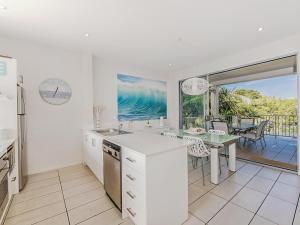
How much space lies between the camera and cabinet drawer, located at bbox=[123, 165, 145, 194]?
1362 millimetres

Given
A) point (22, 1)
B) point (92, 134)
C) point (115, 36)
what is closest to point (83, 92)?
point (92, 134)

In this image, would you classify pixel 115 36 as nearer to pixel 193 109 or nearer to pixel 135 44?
pixel 135 44

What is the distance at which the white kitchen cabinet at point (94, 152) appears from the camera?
234cm

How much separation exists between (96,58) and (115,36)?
49.0 inches

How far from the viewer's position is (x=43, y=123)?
9.61ft

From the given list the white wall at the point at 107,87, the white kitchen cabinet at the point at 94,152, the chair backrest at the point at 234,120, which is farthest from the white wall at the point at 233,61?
Result: the white kitchen cabinet at the point at 94,152

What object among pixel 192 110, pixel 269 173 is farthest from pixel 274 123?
pixel 269 173

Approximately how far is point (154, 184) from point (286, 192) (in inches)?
86.4

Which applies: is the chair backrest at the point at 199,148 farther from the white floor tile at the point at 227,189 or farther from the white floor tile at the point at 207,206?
the white floor tile at the point at 207,206

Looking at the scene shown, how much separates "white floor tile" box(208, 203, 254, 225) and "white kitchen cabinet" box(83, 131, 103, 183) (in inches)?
67.2

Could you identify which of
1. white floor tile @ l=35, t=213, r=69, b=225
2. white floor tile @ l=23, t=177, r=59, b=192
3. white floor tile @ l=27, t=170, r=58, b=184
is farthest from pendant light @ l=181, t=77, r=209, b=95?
white floor tile @ l=27, t=170, r=58, b=184

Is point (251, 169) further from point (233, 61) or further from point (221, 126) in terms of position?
point (233, 61)

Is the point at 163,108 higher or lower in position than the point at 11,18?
lower

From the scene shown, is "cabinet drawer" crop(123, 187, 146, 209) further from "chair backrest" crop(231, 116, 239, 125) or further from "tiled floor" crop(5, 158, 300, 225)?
"chair backrest" crop(231, 116, 239, 125)
